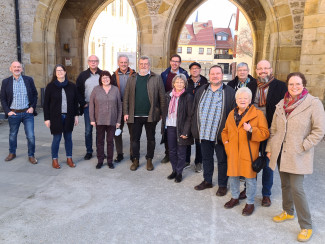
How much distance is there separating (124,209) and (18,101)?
9.00 ft

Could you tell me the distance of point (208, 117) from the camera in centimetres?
384

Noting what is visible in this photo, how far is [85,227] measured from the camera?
3057 mm

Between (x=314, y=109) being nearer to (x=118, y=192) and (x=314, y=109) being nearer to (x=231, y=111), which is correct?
(x=231, y=111)

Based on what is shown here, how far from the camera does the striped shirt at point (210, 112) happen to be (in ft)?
12.4

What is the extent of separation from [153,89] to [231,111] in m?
1.56

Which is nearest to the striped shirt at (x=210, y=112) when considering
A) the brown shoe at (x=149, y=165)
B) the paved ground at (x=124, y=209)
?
the paved ground at (x=124, y=209)

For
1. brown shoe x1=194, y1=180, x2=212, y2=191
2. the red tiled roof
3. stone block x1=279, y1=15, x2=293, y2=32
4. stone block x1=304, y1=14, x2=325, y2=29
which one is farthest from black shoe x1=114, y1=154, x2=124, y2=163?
the red tiled roof

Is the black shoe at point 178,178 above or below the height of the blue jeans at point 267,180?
below

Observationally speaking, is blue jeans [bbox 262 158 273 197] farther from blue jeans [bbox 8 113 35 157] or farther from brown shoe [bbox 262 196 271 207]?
blue jeans [bbox 8 113 35 157]

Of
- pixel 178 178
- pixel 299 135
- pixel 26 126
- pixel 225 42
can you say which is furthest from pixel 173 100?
pixel 225 42

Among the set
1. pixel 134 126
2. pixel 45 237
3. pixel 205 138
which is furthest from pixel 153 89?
pixel 45 237

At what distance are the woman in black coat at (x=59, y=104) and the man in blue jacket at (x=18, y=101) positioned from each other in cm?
52

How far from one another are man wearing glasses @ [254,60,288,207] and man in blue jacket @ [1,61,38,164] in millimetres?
3550

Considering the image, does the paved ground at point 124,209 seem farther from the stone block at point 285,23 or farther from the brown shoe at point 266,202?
the stone block at point 285,23
